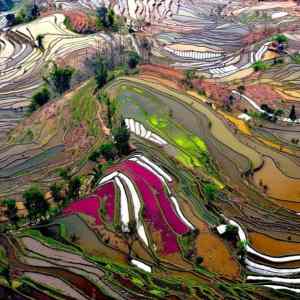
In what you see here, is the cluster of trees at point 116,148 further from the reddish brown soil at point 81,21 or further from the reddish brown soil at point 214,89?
the reddish brown soil at point 81,21

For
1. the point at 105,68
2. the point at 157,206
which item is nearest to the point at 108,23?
the point at 105,68

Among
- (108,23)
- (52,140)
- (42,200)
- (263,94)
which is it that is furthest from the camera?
(108,23)

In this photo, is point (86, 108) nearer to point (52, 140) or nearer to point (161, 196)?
point (52, 140)

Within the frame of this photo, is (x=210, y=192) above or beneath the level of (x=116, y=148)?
beneath

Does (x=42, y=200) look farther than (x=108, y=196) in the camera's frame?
No

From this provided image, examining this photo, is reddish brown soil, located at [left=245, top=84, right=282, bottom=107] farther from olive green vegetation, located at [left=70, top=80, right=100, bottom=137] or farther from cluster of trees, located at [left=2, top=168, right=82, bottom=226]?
cluster of trees, located at [left=2, top=168, right=82, bottom=226]

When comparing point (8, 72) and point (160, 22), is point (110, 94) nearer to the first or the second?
point (8, 72)

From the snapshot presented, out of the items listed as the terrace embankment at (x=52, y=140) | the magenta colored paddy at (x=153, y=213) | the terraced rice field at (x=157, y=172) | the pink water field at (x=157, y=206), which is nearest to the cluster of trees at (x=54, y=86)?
the terraced rice field at (x=157, y=172)

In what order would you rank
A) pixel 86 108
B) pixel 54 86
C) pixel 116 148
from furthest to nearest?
pixel 54 86, pixel 86 108, pixel 116 148
